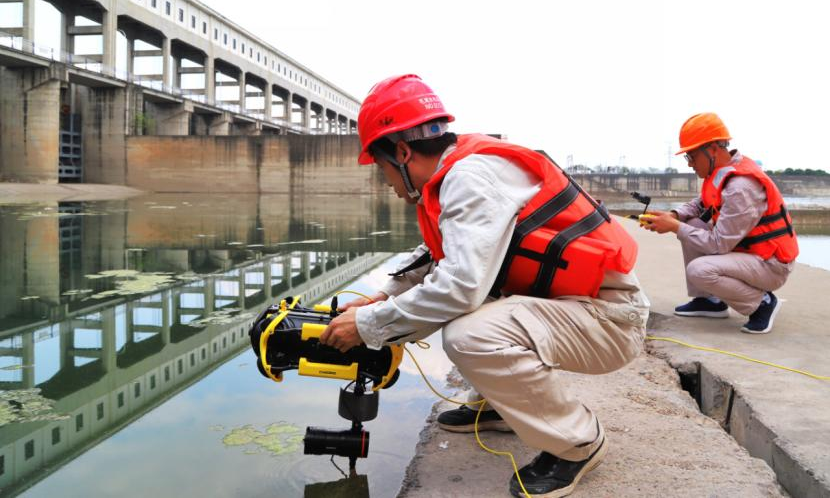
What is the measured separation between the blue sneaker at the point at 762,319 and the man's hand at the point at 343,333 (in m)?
2.38

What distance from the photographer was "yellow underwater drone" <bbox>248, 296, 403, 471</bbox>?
1.78 m

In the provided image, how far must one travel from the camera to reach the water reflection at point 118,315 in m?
2.07

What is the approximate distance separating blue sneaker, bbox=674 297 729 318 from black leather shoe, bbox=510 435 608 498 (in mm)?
2179

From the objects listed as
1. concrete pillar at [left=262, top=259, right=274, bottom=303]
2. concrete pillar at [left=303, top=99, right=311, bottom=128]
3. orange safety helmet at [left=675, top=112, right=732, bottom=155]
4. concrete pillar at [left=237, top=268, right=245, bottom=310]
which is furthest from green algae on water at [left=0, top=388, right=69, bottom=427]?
concrete pillar at [left=303, top=99, right=311, bottom=128]

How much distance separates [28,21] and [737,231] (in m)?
27.1

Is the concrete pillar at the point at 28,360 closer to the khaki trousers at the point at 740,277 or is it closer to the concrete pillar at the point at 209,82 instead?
the khaki trousers at the point at 740,277

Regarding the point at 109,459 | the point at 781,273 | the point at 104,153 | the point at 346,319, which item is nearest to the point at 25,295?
the point at 109,459

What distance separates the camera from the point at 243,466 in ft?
5.92

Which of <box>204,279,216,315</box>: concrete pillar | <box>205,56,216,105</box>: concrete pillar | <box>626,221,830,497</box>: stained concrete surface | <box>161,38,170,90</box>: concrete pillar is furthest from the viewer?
<box>205,56,216,105</box>: concrete pillar

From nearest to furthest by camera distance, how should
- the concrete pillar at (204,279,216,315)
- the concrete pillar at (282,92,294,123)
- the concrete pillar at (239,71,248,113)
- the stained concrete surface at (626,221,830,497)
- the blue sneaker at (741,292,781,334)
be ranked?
the stained concrete surface at (626,221,830,497) → the blue sneaker at (741,292,781,334) → the concrete pillar at (204,279,216,315) → the concrete pillar at (239,71,248,113) → the concrete pillar at (282,92,294,123)

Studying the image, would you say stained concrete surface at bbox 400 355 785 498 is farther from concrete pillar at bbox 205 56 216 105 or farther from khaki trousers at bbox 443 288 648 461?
Result: concrete pillar at bbox 205 56 216 105

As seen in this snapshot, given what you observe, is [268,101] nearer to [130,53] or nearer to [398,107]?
[130,53]

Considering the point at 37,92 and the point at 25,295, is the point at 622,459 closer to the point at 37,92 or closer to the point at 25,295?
the point at 25,295

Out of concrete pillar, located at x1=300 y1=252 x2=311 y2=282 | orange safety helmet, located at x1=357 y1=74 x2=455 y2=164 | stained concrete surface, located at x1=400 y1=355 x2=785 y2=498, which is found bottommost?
stained concrete surface, located at x1=400 y1=355 x2=785 y2=498
